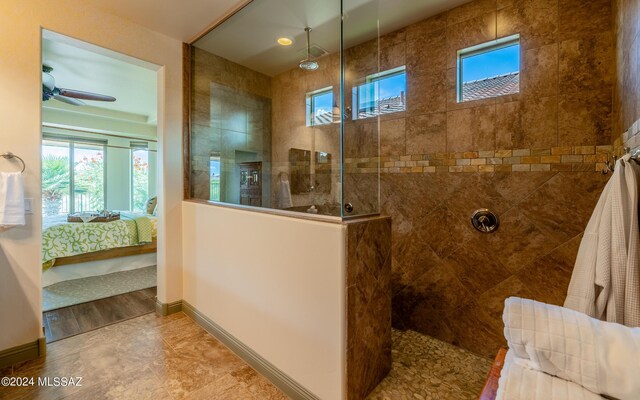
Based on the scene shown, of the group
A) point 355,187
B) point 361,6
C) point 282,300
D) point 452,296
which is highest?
point 361,6

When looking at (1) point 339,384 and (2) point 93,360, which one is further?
(2) point 93,360

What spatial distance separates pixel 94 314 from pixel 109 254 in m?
1.44

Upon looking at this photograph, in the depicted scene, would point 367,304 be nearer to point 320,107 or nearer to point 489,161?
point 489,161

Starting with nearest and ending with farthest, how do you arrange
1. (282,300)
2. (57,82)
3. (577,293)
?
(577,293) → (282,300) → (57,82)

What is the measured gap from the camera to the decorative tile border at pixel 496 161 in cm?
173

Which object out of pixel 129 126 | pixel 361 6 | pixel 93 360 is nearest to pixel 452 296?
pixel 361 6

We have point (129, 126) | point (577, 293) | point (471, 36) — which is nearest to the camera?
point (577, 293)

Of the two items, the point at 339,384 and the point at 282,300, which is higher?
the point at 282,300

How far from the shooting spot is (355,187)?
1.95 metres

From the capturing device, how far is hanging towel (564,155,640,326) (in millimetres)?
1027

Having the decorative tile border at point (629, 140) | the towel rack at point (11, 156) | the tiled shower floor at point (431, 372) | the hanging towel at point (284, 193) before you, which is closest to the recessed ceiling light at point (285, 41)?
the hanging towel at point (284, 193)

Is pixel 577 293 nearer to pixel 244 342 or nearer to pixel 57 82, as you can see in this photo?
pixel 244 342

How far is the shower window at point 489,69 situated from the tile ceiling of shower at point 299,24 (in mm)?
419

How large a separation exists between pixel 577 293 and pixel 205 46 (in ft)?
11.1
